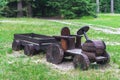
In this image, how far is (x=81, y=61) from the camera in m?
7.95

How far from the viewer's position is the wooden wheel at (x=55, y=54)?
28.2 feet

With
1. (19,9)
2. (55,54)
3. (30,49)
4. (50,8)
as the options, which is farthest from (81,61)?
(50,8)

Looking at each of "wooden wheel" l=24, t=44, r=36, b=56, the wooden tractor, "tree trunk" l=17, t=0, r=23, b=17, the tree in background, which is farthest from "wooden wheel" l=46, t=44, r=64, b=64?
"tree trunk" l=17, t=0, r=23, b=17

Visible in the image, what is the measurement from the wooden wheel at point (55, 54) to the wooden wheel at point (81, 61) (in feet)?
1.87

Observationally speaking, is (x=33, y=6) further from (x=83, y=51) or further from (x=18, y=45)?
(x=83, y=51)

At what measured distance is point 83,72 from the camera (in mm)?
7660

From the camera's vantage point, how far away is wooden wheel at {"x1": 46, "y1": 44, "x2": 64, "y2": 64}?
28.2ft

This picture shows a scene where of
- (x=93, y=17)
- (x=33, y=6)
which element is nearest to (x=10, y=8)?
(x=33, y=6)

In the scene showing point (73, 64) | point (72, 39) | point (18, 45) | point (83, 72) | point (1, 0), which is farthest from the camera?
point (1, 0)

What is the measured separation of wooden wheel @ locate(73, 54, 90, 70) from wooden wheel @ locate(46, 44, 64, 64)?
0.57 meters

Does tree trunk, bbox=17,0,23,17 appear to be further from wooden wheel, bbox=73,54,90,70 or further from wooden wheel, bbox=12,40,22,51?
wooden wheel, bbox=73,54,90,70

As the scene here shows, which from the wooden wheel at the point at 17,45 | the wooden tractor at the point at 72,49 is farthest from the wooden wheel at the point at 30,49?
the wooden wheel at the point at 17,45

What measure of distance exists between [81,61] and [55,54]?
0.96 metres

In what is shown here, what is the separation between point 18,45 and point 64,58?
7.61ft
